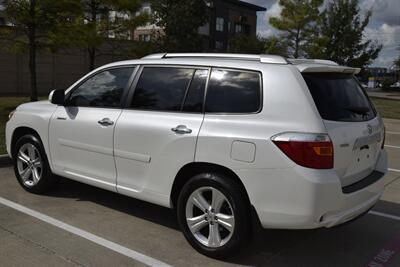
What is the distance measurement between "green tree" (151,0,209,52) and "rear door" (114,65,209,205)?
66.7 ft

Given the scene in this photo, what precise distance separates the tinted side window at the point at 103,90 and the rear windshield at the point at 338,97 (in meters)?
2.02

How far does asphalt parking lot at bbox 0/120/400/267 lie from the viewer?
4.16 metres

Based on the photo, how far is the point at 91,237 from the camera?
15.0 ft

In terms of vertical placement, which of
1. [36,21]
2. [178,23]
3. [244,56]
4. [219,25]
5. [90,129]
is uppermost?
[219,25]

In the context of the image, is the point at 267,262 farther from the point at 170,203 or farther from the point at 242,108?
the point at 242,108

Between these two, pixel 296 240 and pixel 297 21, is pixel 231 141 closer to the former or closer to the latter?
pixel 296 240

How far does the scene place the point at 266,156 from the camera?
3781 millimetres

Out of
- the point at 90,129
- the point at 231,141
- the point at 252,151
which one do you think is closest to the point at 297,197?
the point at 252,151

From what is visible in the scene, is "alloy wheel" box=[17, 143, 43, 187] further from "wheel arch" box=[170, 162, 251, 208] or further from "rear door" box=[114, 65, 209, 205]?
"wheel arch" box=[170, 162, 251, 208]

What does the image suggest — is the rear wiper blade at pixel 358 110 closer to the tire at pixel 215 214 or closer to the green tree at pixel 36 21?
the tire at pixel 215 214

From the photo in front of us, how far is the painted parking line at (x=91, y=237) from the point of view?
412cm

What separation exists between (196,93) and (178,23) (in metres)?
22.6

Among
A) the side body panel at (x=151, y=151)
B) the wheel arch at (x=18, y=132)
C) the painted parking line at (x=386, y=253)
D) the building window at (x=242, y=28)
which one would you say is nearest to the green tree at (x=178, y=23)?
the wheel arch at (x=18, y=132)

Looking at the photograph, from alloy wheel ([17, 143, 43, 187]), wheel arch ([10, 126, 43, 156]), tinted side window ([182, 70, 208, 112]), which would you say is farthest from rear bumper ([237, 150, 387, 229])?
wheel arch ([10, 126, 43, 156])
